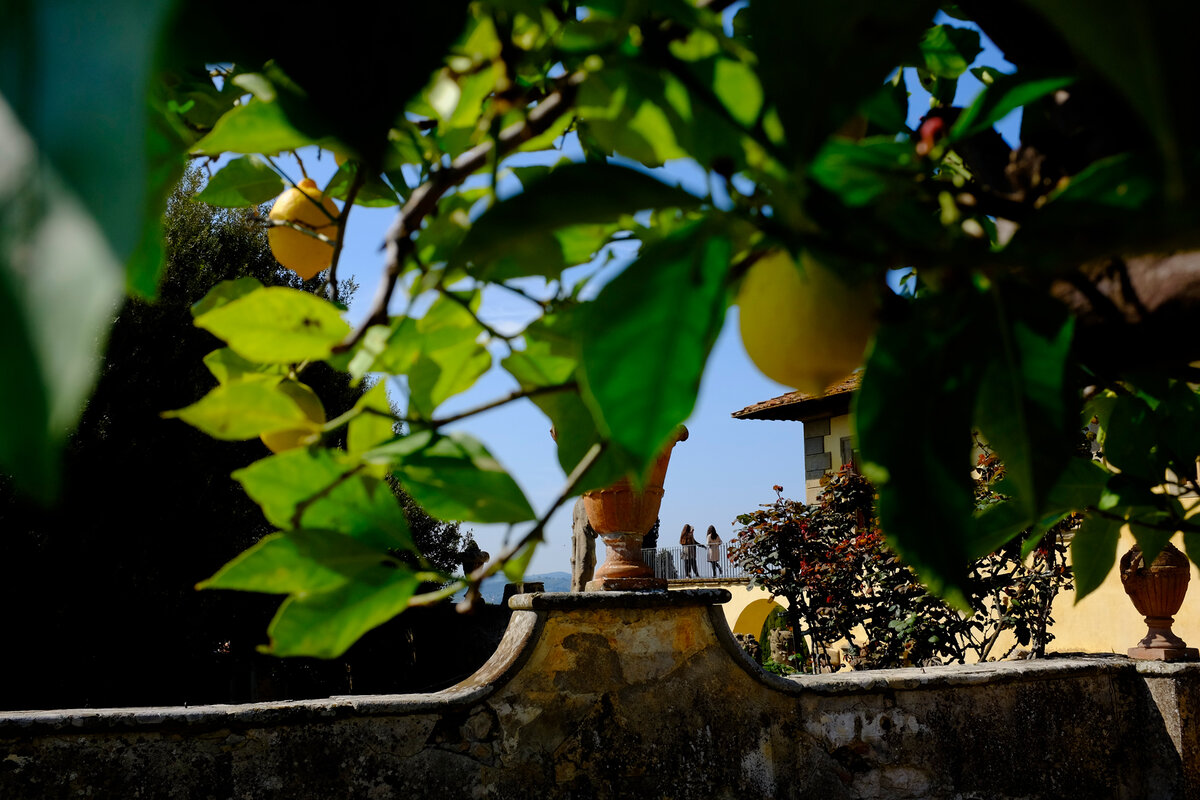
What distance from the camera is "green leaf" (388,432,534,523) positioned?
398 millimetres

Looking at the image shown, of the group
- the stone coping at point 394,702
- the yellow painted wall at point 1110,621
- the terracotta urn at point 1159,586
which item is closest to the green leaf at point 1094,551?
the stone coping at point 394,702

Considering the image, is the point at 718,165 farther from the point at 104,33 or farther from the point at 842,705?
the point at 842,705

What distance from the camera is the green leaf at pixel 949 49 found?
0.82 m

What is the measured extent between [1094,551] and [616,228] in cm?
46

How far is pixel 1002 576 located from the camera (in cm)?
571

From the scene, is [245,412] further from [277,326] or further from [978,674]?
[978,674]

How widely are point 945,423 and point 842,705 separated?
3389 millimetres

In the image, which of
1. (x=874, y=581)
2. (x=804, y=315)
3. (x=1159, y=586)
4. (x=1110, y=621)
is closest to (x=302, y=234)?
(x=804, y=315)

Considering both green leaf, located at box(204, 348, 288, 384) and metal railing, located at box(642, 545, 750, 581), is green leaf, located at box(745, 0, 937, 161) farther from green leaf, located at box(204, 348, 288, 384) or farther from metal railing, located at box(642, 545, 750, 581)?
metal railing, located at box(642, 545, 750, 581)

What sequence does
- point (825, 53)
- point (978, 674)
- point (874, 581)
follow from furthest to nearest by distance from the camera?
point (874, 581)
point (978, 674)
point (825, 53)

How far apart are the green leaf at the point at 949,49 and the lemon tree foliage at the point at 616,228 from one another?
1.14 ft

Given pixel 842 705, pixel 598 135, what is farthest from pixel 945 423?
pixel 842 705

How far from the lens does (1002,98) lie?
34 cm

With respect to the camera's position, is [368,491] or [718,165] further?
[368,491]
